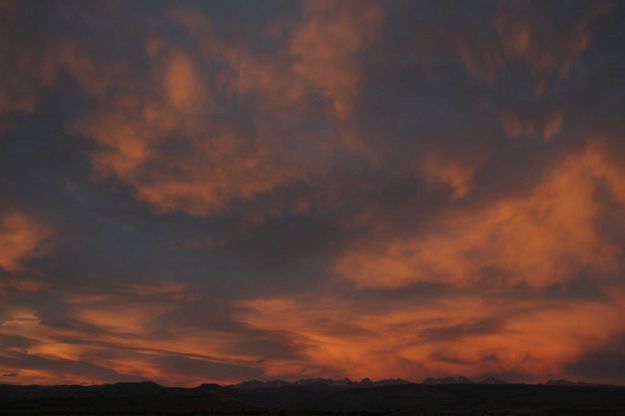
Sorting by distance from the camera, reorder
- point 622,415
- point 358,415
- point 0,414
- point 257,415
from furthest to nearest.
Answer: point 358,415
point 0,414
point 257,415
point 622,415

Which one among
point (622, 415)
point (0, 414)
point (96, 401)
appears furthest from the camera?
point (96, 401)

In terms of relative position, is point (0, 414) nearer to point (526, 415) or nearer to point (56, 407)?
point (56, 407)

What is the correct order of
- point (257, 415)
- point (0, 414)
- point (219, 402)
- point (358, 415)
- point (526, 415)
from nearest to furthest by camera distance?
point (526, 415) → point (257, 415) → point (0, 414) → point (358, 415) → point (219, 402)

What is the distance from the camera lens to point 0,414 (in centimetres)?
13688

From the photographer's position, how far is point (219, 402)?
7205 inches

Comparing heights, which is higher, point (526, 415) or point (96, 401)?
point (96, 401)

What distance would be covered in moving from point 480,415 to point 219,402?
98.6 meters

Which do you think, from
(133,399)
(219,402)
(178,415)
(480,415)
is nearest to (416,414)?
(480,415)

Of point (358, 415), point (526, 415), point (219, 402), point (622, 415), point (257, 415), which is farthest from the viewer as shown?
point (219, 402)

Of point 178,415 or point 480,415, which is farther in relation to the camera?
point 178,415

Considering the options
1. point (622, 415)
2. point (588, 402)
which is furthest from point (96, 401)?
point (588, 402)

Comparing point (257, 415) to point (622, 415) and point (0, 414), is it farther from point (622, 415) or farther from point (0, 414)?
point (622, 415)

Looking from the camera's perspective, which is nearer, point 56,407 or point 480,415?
point 480,415

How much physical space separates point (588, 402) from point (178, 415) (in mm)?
150514
